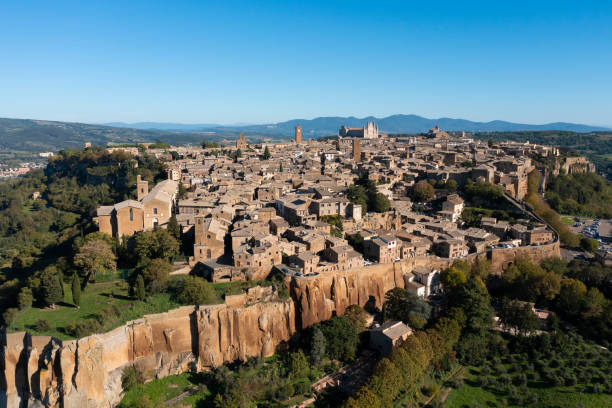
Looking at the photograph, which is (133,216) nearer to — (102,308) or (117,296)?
(117,296)

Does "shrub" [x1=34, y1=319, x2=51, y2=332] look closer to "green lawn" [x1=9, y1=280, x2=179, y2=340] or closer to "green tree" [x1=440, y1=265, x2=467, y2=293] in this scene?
"green lawn" [x1=9, y1=280, x2=179, y2=340]

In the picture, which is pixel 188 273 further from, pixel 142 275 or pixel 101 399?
pixel 101 399

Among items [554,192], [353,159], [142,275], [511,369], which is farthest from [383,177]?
[142,275]

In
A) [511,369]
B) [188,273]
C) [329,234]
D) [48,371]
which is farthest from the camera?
[329,234]

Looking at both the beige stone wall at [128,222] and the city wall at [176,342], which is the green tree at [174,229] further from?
the city wall at [176,342]

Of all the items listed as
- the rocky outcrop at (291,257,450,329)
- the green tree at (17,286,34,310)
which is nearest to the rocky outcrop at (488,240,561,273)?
→ the rocky outcrop at (291,257,450,329)
